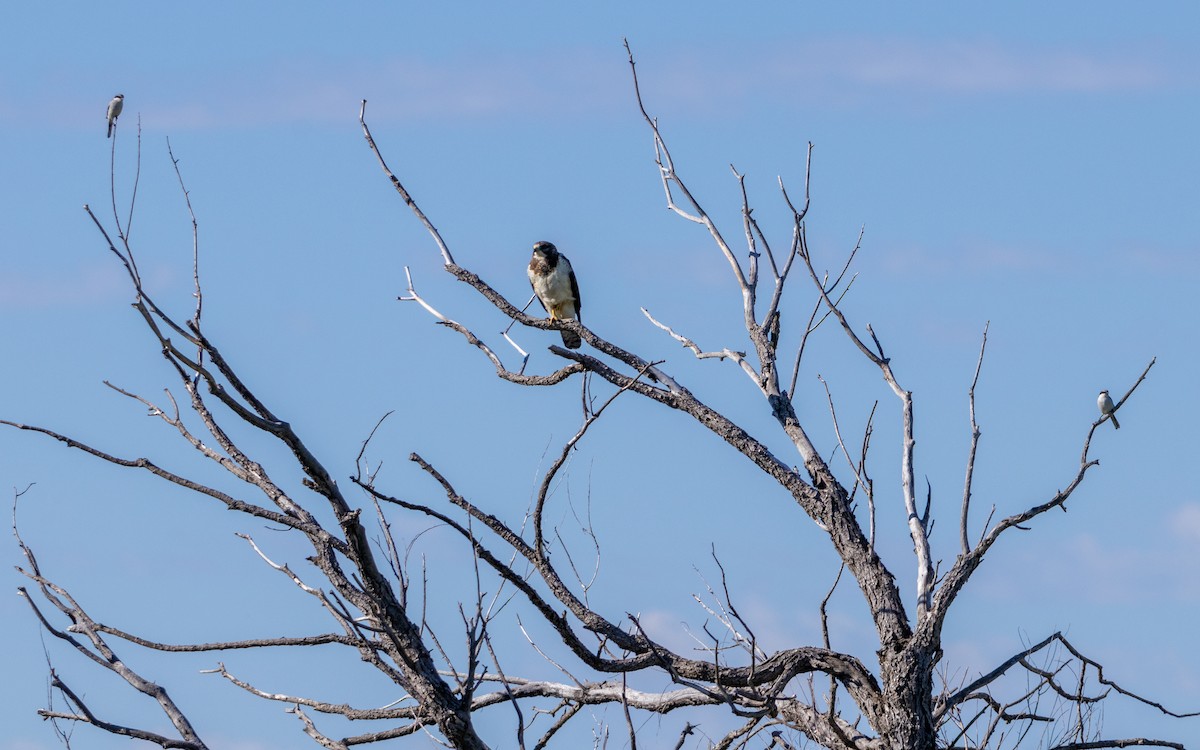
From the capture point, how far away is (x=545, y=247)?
43.0ft

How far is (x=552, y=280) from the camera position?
506 inches

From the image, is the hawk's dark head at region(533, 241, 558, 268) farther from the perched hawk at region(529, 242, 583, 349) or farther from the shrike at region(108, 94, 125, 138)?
the shrike at region(108, 94, 125, 138)

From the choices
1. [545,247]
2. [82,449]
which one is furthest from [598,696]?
[545,247]

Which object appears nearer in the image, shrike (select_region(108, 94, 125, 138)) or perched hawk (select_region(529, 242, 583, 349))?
shrike (select_region(108, 94, 125, 138))

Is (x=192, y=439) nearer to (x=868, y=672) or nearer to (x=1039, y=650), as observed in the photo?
(x=868, y=672)

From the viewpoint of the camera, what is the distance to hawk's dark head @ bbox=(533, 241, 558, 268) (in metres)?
12.9

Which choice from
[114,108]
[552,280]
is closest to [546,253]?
[552,280]

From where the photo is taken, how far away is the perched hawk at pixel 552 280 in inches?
507

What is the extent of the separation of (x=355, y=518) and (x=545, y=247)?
7.76 metres

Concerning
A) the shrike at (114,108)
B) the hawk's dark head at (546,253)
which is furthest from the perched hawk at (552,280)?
the shrike at (114,108)

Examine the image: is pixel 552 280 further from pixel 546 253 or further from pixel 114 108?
pixel 114 108

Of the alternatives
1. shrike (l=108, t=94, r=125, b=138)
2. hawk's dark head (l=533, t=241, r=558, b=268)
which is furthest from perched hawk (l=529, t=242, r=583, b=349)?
shrike (l=108, t=94, r=125, b=138)

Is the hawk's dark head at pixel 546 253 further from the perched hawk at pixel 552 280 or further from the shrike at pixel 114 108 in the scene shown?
the shrike at pixel 114 108

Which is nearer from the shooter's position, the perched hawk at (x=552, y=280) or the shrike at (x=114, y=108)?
the shrike at (x=114, y=108)
